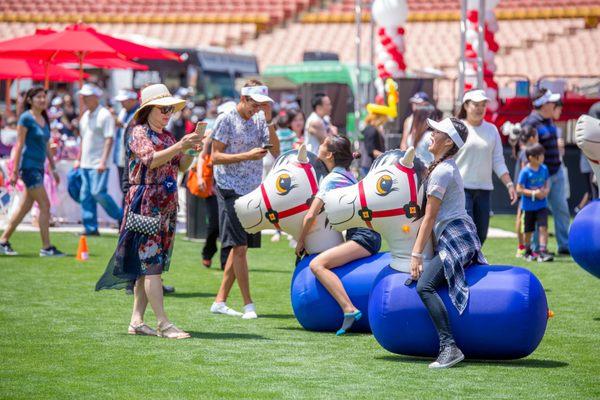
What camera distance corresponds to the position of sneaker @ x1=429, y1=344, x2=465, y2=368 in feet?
21.8

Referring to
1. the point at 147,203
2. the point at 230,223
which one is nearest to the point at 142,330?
the point at 147,203

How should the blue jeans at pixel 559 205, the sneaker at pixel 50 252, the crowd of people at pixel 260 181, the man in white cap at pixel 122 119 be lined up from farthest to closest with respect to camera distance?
the man in white cap at pixel 122 119 < the blue jeans at pixel 559 205 < the sneaker at pixel 50 252 < the crowd of people at pixel 260 181

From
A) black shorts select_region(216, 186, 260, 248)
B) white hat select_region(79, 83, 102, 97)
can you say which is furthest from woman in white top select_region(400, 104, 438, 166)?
white hat select_region(79, 83, 102, 97)

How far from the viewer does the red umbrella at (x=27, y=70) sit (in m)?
18.2

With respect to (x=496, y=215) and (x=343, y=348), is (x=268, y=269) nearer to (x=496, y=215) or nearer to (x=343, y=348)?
(x=343, y=348)

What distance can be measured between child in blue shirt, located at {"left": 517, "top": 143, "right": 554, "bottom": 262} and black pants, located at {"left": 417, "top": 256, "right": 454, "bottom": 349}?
6211 mm

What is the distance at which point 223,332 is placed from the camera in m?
8.12

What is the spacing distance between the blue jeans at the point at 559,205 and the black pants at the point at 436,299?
21.8 feet

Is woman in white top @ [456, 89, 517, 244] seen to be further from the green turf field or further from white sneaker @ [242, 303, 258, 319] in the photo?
white sneaker @ [242, 303, 258, 319]

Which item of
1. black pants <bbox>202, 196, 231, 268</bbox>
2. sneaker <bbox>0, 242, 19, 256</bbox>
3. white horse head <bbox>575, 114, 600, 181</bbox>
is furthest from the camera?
sneaker <bbox>0, 242, 19, 256</bbox>

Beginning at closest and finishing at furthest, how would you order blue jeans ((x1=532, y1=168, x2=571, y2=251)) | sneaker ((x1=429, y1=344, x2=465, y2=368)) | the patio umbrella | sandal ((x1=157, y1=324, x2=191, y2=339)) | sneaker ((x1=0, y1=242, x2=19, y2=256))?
sneaker ((x1=429, y1=344, x2=465, y2=368)), sandal ((x1=157, y1=324, x2=191, y2=339)), sneaker ((x1=0, y1=242, x2=19, y2=256)), blue jeans ((x1=532, y1=168, x2=571, y2=251)), the patio umbrella

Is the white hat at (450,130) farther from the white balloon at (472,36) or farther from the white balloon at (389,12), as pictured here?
the white balloon at (389,12)

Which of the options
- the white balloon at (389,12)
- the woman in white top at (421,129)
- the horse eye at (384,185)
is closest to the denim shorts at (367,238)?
the horse eye at (384,185)

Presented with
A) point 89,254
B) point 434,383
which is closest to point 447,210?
point 434,383
